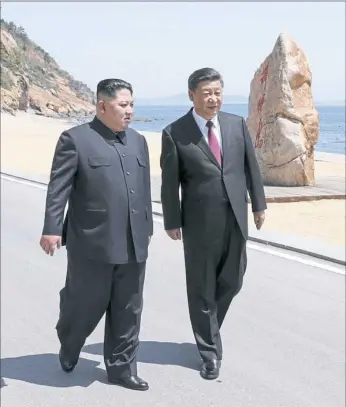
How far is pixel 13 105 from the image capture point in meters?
54.5

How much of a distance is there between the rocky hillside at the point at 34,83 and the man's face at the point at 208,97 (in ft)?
146

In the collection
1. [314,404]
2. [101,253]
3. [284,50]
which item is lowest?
[314,404]

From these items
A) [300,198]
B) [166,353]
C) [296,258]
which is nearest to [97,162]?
[166,353]

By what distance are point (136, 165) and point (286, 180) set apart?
9.55 metres

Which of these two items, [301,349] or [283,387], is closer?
[283,387]

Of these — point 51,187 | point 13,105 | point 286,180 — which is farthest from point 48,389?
point 13,105

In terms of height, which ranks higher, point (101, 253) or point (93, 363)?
point (101, 253)

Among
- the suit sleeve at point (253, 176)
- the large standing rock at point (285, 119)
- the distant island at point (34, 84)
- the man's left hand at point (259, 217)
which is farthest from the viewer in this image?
the distant island at point (34, 84)

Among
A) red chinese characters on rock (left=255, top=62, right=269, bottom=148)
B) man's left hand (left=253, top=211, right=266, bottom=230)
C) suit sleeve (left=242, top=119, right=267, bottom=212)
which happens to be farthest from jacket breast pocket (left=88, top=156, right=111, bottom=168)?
red chinese characters on rock (left=255, top=62, right=269, bottom=148)

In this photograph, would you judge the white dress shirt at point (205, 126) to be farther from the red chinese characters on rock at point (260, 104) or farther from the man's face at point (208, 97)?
the red chinese characters on rock at point (260, 104)

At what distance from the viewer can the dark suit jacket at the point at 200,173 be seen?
158 inches

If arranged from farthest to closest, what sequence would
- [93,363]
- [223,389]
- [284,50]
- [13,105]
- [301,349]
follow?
[13,105] < [284,50] < [301,349] < [93,363] < [223,389]

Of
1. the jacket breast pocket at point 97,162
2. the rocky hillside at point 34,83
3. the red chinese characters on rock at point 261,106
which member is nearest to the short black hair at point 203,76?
the jacket breast pocket at point 97,162

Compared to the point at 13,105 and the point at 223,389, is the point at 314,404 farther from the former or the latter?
the point at 13,105
